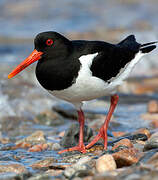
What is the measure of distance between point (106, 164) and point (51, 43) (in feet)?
6.07

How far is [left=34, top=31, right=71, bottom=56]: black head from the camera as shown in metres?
4.98

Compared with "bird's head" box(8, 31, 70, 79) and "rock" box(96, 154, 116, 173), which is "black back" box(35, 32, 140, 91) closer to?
"bird's head" box(8, 31, 70, 79)

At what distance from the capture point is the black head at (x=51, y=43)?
4.98 metres

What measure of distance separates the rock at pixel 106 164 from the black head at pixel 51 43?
1.65 m

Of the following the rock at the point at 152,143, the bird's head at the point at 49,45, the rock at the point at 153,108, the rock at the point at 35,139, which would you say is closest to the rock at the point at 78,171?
the rock at the point at 152,143

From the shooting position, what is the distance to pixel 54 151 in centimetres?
550

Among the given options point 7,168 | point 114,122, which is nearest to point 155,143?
point 7,168

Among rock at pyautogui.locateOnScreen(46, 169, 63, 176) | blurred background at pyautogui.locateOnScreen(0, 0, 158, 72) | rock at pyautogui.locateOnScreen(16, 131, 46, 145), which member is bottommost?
rock at pyautogui.locateOnScreen(46, 169, 63, 176)

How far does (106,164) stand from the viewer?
374 cm

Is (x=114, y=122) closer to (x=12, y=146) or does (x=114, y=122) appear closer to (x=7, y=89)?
(x=12, y=146)

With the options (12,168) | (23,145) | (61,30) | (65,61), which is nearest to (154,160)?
(12,168)

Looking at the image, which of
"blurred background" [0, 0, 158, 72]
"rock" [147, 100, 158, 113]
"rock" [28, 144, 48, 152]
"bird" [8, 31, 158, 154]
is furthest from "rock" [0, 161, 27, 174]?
"blurred background" [0, 0, 158, 72]

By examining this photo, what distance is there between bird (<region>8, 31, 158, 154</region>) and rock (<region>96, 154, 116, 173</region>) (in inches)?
47.1

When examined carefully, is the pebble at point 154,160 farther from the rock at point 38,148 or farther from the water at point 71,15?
the water at point 71,15
